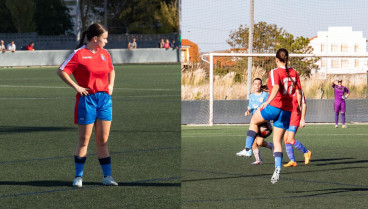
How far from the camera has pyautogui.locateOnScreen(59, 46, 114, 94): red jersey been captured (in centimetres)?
645

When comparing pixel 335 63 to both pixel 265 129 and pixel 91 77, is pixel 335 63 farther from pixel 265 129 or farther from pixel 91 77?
pixel 91 77

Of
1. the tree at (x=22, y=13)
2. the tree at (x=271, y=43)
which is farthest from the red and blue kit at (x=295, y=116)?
the tree at (x=22, y=13)

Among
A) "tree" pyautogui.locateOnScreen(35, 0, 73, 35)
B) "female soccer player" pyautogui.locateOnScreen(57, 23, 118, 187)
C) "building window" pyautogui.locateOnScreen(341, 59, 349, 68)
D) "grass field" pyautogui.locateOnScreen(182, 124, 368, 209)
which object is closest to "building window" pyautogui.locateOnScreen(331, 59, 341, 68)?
"building window" pyautogui.locateOnScreen(341, 59, 349, 68)

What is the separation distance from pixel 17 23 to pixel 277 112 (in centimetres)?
6118

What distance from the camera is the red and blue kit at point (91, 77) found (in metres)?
6.46

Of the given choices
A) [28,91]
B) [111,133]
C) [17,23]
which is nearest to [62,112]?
[111,133]

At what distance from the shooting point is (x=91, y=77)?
6508mm

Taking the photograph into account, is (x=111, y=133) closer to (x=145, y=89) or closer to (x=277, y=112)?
(x=277, y=112)

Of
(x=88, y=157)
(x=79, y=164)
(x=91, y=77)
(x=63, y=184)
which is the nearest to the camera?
(x=91, y=77)

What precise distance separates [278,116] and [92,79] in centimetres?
178

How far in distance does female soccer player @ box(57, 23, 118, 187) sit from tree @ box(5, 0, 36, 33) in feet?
198

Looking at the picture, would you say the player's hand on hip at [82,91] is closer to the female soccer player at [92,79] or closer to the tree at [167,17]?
the female soccer player at [92,79]

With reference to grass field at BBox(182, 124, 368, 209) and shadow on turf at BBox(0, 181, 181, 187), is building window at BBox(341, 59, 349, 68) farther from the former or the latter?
shadow on turf at BBox(0, 181, 181, 187)

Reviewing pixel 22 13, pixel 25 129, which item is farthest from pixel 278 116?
pixel 22 13
